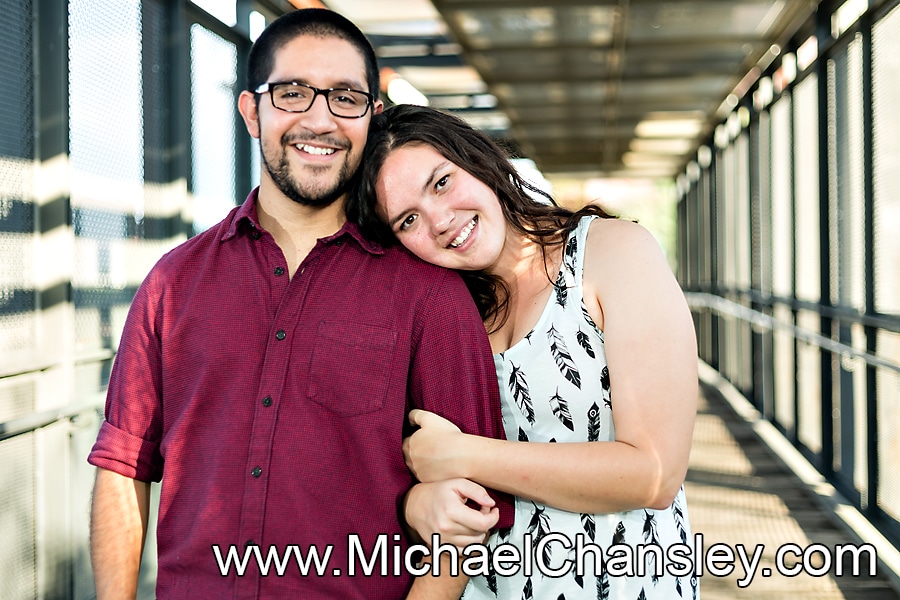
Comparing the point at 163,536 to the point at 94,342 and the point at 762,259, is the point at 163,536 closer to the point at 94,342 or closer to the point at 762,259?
the point at 94,342

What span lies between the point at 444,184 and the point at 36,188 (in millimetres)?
1469

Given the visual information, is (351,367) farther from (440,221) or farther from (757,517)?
(757,517)

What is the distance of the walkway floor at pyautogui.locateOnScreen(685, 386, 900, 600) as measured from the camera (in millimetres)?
3969

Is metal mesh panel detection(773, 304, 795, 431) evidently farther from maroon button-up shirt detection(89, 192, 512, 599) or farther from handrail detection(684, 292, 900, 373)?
maroon button-up shirt detection(89, 192, 512, 599)

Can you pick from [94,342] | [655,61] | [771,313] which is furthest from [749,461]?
[94,342]

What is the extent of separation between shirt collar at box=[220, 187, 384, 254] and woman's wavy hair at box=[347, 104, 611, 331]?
3cm

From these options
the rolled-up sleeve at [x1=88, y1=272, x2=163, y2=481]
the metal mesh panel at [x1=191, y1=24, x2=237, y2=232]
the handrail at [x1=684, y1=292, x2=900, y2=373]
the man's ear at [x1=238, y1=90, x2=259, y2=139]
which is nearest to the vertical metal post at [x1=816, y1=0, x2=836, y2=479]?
the handrail at [x1=684, y1=292, x2=900, y2=373]

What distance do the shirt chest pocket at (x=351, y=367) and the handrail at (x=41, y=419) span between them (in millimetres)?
1271

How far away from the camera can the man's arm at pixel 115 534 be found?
1.72m

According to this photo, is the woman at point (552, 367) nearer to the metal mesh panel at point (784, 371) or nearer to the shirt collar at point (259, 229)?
the shirt collar at point (259, 229)

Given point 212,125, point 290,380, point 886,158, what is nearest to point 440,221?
point 290,380

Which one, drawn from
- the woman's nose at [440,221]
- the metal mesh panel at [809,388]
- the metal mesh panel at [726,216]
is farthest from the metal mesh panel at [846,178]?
the metal mesh panel at [726,216]

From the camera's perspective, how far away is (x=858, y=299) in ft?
16.2

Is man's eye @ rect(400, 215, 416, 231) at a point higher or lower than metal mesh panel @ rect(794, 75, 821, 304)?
lower
